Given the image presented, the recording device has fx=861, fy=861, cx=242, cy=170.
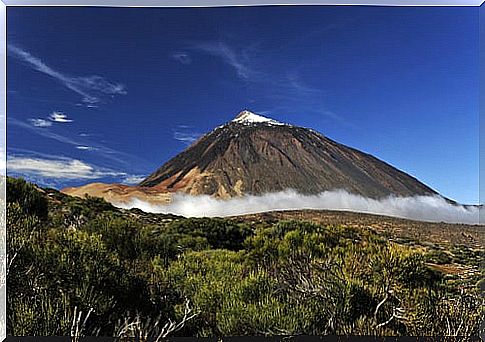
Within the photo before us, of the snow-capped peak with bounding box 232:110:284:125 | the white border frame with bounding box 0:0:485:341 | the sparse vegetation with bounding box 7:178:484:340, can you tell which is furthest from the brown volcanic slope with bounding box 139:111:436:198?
the white border frame with bounding box 0:0:485:341

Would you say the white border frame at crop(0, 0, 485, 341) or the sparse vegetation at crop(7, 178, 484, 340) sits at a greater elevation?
the white border frame at crop(0, 0, 485, 341)

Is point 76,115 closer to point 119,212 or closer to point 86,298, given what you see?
point 119,212

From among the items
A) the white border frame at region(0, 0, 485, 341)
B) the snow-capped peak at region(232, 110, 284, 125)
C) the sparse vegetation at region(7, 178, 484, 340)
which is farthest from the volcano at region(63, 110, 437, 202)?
the white border frame at region(0, 0, 485, 341)

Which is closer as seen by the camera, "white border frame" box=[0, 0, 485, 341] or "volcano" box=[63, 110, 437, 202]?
"white border frame" box=[0, 0, 485, 341]

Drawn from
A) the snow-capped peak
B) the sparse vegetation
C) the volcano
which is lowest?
the sparse vegetation

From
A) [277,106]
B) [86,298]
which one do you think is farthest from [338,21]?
[86,298]

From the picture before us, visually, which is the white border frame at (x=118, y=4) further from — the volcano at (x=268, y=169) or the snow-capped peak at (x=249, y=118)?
the snow-capped peak at (x=249, y=118)

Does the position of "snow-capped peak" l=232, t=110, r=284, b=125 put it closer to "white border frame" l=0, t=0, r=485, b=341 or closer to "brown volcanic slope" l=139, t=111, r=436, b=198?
"brown volcanic slope" l=139, t=111, r=436, b=198
